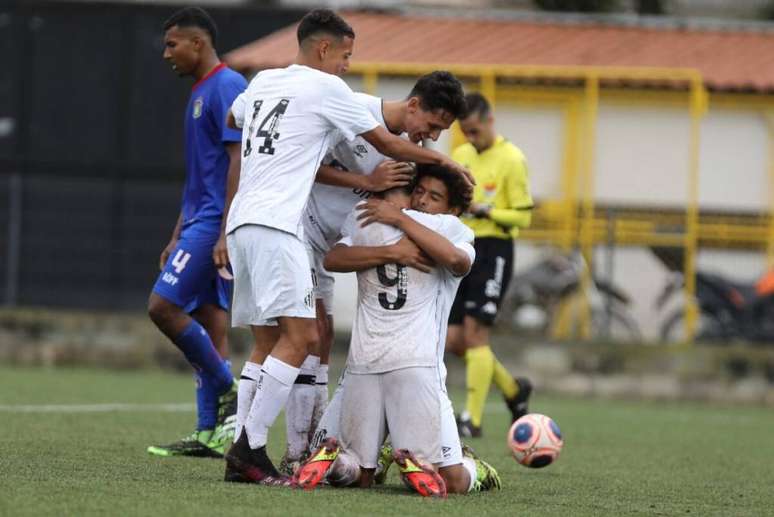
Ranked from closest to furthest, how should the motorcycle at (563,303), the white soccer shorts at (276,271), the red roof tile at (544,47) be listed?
the white soccer shorts at (276,271)
the motorcycle at (563,303)
the red roof tile at (544,47)

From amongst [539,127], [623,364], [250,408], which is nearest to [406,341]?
[250,408]

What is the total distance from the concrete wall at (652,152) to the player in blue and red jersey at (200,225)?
34.9 ft

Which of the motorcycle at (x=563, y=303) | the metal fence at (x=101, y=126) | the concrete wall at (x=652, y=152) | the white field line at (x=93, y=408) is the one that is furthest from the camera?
the concrete wall at (x=652, y=152)

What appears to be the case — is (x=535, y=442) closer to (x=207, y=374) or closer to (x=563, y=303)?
(x=207, y=374)

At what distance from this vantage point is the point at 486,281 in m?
11.7

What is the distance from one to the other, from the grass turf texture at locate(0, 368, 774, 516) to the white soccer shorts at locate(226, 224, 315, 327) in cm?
79

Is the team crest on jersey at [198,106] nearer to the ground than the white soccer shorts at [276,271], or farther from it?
Result: farther from it

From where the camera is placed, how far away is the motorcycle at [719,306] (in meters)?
17.9

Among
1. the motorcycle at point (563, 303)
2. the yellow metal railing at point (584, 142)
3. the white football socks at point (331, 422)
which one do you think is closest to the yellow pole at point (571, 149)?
the yellow metal railing at point (584, 142)

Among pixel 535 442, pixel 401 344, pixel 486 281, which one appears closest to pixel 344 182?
pixel 401 344

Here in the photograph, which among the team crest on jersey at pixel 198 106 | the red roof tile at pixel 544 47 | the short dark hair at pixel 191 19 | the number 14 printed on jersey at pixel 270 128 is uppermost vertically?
the red roof tile at pixel 544 47

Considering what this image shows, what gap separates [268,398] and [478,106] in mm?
4636

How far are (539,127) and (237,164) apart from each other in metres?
11.5

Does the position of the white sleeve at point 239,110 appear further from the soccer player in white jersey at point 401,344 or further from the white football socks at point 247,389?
the white football socks at point 247,389
